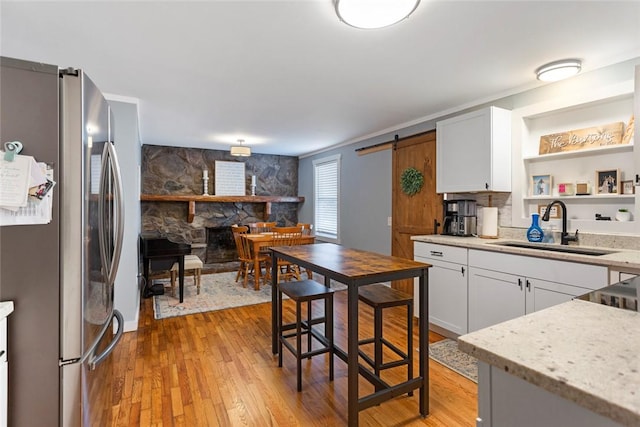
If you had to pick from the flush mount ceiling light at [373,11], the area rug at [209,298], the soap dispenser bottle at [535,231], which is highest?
the flush mount ceiling light at [373,11]

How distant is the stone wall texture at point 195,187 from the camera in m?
5.91

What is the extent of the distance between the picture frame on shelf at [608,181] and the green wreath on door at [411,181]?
5.48 feet

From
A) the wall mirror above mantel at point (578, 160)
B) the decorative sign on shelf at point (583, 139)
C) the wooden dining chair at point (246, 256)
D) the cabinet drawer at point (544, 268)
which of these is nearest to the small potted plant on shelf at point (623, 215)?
the wall mirror above mantel at point (578, 160)

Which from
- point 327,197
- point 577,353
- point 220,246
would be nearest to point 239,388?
point 577,353

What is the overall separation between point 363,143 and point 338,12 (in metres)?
3.40

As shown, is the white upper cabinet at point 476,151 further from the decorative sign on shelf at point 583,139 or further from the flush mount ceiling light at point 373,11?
the flush mount ceiling light at point 373,11

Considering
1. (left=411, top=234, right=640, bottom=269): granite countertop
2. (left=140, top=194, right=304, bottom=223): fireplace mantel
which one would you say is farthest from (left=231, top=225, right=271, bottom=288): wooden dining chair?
(left=411, top=234, right=640, bottom=269): granite countertop

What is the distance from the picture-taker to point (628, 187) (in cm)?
238

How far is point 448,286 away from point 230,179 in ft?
15.9

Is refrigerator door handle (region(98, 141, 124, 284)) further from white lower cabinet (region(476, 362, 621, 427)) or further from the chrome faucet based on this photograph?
the chrome faucet

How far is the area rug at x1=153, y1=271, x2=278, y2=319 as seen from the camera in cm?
384

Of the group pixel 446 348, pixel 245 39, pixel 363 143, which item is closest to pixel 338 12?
pixel 245 39

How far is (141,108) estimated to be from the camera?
11.7ft

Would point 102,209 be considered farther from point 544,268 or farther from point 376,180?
point 376,180
